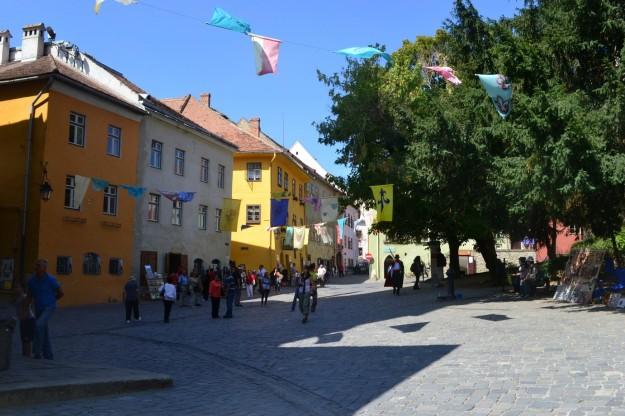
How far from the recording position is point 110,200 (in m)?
28.1

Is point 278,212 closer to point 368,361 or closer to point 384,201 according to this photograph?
point 384,201

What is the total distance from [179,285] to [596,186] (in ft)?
52.1

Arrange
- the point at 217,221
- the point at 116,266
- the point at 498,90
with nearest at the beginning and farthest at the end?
1. the point at 498,90
2. the point at 116,266
3. the point at 217,221

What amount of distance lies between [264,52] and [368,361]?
20.5 ft

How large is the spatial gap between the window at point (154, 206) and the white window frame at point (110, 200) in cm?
263

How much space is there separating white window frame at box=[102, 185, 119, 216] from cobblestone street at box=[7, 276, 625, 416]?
8932 millimetres

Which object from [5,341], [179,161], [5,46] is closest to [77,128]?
[5,46]

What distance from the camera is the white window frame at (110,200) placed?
27.7 m

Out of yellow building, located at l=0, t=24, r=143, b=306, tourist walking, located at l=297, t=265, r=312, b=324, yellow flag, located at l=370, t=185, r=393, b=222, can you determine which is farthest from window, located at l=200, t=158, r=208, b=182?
tourist walking, located at l=297, t=265, r=312, b=324

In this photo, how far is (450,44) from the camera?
2095cm

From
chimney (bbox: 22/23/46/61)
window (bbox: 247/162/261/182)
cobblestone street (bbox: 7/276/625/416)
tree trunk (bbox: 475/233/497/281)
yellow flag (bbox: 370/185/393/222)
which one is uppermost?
chimney (bbox: 22/23/46/61)

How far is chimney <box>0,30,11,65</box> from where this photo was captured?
95.8ft

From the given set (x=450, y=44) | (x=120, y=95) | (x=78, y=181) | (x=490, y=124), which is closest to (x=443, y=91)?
(x=450, y=44)

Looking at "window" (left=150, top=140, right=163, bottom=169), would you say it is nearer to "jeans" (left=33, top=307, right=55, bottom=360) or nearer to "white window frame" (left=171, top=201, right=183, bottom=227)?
"white window frame" (left=171, top=201, right=183, bottom=227)
